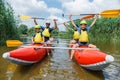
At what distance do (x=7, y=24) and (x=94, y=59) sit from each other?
1332 centimetres

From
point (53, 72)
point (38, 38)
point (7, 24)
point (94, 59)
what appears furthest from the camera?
point (7, 24)

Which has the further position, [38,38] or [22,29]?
[22,29]

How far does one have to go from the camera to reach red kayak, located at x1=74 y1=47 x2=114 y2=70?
803cm

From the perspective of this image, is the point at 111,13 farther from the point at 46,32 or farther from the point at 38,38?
the point at 46,32

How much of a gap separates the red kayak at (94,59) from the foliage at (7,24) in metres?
11.0

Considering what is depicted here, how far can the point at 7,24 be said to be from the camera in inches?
800

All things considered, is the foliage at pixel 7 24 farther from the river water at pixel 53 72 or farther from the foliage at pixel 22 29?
the river water at pixel 53 72

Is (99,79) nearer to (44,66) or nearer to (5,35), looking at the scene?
(44,66)

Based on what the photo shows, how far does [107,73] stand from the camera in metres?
9.16

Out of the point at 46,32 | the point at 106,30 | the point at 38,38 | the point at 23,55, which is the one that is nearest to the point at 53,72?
the point at 23,55

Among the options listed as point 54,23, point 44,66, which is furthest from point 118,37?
point 44,66

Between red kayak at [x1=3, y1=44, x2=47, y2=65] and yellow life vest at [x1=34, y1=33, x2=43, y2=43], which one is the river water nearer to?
red kayak at [x1=3, y1=44, x2=47, y2=65]

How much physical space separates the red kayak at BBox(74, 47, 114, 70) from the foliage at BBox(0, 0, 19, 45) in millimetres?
10995

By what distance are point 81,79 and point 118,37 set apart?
1180 inches
